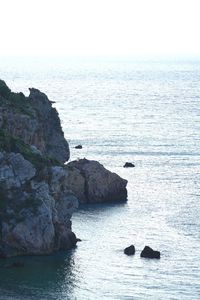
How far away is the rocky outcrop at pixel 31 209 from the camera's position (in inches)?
3556

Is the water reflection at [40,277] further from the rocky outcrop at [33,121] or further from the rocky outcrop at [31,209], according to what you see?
the rocky outcrop at [33,121]

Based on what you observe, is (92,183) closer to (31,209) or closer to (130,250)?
(130,250)

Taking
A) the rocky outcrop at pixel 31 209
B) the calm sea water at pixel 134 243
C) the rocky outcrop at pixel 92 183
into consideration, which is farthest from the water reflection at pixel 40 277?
the rocky outcrop at pixel 92 183

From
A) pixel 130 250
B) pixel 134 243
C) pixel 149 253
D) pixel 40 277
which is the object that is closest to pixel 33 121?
pixel 134 243

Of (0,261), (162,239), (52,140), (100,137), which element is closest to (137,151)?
(100,137)

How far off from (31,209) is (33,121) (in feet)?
76.9

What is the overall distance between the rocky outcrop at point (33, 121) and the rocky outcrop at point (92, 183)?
5069 millimetres

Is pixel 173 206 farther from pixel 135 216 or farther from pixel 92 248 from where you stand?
pixel 92 248

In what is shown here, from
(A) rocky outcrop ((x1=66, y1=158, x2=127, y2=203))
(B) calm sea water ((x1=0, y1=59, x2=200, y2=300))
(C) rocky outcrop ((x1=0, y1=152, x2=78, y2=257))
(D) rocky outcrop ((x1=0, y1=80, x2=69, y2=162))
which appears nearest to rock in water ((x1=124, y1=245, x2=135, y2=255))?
(B) calm sea water ((x1=0, y1=59, x2=200, y2=300))

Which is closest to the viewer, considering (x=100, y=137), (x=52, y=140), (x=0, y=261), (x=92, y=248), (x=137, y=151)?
(x=0, y=261)

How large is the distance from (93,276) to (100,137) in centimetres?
9000

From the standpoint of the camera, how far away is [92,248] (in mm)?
95062

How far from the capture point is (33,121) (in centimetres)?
11356

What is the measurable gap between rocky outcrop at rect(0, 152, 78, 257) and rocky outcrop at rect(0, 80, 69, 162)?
14.8m
